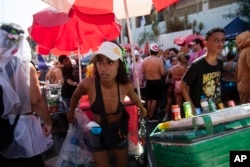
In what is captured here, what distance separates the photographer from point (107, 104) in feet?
8.69

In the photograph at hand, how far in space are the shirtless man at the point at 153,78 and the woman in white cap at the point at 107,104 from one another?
497 cm

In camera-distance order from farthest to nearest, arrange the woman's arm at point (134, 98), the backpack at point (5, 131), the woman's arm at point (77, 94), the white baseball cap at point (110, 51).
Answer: the woman's arm at point (134, 98) → the woman's arm at point (77, 94) → the white baseball cap at point (110, 51) → the backpack at point (5, 131)

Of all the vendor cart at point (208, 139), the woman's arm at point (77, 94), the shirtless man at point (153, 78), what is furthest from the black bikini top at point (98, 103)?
the shirtless man at point (153, 78)

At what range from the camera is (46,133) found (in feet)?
8.57

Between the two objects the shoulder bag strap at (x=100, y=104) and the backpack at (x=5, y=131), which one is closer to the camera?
the backpack at (x=5, y=131)

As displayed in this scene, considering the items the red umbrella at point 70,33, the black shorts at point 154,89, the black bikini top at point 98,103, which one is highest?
the red umbrella at point 70,33

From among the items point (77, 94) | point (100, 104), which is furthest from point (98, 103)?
point (77, 94)

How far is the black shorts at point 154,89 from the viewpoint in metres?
7.73

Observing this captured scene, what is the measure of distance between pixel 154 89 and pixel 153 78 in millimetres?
296

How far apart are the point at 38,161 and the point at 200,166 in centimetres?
145

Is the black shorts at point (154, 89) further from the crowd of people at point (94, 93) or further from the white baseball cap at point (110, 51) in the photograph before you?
the white baseball cap at point (110, 51)

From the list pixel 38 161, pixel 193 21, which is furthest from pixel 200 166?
pixel 193 21

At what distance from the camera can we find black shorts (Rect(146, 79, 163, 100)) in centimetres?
773

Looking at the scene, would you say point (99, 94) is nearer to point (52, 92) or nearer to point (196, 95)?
point (196, 95)
